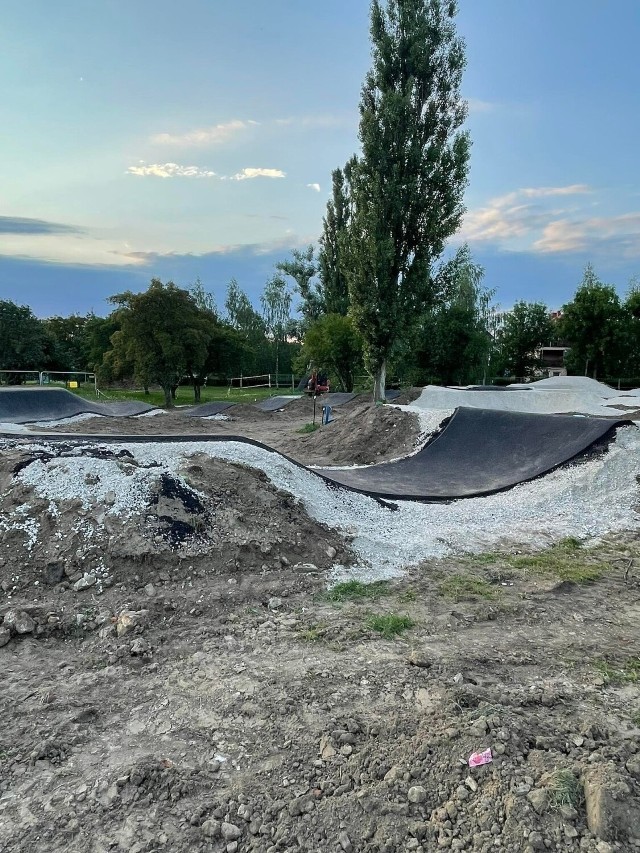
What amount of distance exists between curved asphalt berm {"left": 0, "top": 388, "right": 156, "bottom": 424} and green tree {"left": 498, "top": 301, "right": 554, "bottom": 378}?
2616 cm

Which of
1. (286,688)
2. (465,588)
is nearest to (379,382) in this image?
(465,588)

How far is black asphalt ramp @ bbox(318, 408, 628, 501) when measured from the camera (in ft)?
27.7

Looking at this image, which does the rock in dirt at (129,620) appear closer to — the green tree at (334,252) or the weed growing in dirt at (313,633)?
the weed growing in dirt at (313,633)

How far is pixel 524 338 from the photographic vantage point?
117 ft

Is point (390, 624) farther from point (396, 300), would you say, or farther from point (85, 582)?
point (396, 300)

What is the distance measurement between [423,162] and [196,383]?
14.6 metres

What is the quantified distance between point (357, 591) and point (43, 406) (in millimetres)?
16471

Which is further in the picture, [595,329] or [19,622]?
[595,329]

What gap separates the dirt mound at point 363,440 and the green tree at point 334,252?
17694 millimetres

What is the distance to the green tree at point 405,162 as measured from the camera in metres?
17.4

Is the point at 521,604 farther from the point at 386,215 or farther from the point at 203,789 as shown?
the point at 386,215

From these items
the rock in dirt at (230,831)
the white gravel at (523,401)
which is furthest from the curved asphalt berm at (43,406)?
the rock in dirt at (230,831)

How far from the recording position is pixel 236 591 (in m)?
4.22

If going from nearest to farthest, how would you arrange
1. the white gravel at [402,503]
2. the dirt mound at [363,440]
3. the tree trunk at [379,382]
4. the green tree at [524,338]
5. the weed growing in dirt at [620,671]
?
1. the weed growing in dirt at [620,671]
2. the white gravel at [402,503]
3. the dirt mound at [363,440]
4. the tree trunk at [379,382]
5. the green tree at [524,338]
